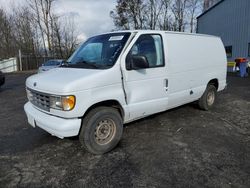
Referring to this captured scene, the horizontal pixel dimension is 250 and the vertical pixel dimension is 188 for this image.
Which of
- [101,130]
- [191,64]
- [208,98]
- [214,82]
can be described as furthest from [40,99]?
[214,82]

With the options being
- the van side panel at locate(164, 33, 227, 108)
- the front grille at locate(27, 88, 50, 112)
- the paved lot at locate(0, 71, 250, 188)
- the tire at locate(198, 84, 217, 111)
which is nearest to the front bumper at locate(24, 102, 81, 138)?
the front grille at locate(27, 88, 50, 112)

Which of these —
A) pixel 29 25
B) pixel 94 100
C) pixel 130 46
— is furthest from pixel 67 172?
pixel 29 25

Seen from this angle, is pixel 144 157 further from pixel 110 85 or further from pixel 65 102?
pixel 65 102

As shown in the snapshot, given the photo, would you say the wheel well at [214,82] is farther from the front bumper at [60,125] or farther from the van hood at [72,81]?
the front bumper at [60,125]

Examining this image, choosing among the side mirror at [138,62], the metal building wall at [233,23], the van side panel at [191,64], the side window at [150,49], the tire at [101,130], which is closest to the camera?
the tire at [101,130]

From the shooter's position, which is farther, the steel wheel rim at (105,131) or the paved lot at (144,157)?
the steel wheel rim at (105,131)

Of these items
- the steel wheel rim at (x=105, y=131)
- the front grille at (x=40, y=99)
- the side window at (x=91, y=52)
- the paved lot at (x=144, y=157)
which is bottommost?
the paved lot at (x=144, y=157)

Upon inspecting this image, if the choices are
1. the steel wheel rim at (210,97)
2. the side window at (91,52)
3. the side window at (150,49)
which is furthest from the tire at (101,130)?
the steel wheel rim at (210,97)

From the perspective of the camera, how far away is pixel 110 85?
11.4 feet

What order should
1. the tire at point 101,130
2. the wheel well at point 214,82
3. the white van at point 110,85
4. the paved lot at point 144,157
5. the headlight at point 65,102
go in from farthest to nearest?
the wheel well at point 214,82
the tire at point 101,130
the white van at point 110,85
the headlight at point 65,102
the paved lot at point 144,157

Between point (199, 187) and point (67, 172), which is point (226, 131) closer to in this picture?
point (199, 187)

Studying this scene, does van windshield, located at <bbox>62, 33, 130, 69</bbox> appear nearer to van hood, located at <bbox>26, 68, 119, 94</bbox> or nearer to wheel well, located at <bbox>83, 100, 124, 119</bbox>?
van hood, located at <bbox>26, 68, 119, 94</bbox>

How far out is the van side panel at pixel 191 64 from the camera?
4.54m

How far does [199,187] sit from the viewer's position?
2.66m
